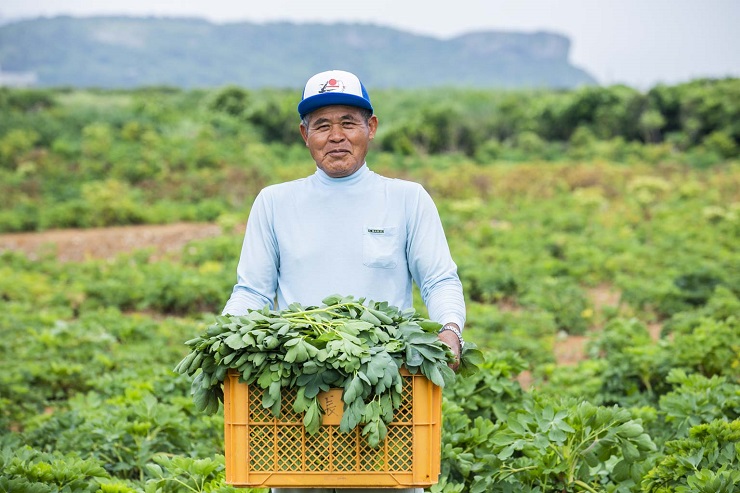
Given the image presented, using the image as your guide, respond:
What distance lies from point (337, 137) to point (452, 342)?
829 millimetres

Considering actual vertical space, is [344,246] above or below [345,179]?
below

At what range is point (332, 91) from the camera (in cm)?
291

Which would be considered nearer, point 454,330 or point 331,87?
point 454,330

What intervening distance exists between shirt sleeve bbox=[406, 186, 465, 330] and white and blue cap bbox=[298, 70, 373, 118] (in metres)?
0.39

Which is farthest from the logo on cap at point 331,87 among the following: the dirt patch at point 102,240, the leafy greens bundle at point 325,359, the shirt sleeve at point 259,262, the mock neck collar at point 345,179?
the dirt patch at point 102,240

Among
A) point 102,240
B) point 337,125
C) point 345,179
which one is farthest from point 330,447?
point 102,240

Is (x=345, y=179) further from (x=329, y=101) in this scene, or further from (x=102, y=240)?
(x=102, y=240)

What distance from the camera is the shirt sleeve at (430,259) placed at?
290 cm

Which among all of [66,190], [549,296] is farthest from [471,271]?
[66,190]

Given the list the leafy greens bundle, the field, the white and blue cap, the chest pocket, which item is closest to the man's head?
the white and blue cap

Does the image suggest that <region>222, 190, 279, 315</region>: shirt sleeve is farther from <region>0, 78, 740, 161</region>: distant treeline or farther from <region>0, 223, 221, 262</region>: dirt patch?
<region>0, 78, 740, 161</region>: distant treeline

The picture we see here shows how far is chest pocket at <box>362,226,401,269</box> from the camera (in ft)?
9.59

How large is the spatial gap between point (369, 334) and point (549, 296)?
823 centimetres

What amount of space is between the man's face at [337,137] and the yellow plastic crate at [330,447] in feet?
2.78
